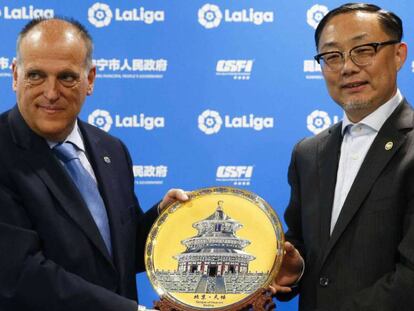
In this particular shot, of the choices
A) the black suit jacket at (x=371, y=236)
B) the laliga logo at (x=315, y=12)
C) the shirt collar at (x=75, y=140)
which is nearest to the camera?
the black suit jacket at (x=371, y=236)

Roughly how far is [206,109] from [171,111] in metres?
0.19

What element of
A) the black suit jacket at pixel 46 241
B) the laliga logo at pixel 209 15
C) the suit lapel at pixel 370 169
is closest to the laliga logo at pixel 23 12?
the laliga logo at pixel 209 15

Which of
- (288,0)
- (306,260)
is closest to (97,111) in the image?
(288,0)

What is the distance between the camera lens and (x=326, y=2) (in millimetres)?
3941

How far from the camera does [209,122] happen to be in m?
3.99

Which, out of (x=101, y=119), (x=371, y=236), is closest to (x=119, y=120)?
(x=101, y=119)

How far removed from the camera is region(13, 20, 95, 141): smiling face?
237cm

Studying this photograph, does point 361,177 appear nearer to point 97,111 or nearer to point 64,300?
point 64,300

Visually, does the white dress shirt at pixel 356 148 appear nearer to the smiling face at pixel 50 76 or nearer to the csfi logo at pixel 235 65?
the smiling face at pixel 50 76

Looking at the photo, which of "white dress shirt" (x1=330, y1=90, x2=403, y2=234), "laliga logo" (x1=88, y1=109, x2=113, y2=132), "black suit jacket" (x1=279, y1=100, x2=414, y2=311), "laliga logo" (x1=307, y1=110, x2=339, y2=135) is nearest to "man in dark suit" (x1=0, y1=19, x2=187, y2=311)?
"black suit jacket" (x1=279, y1=100, x2=414, y2=311)

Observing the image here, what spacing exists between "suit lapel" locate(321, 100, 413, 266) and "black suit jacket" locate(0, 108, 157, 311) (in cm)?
72

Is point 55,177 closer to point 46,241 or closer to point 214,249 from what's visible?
point 46,241

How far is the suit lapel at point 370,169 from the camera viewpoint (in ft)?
7.75

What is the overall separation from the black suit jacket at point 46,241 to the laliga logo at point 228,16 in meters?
1.72
